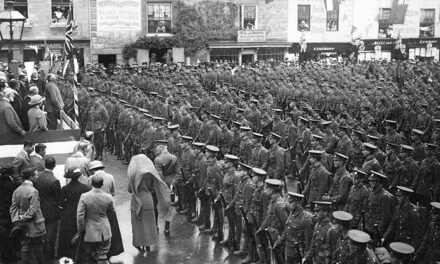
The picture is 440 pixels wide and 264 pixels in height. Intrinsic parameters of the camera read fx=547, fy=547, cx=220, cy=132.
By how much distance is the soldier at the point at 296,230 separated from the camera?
8.49 meters

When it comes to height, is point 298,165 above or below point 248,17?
below

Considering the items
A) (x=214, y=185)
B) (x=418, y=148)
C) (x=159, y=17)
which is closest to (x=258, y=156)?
(x=214, y=185)

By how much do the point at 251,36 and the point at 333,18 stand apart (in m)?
7.35

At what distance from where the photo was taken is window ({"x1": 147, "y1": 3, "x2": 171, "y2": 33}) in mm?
34812

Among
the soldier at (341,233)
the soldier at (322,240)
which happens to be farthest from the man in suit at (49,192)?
the soldier at (341,233)

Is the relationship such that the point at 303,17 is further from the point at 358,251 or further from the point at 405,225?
the point at 358,251

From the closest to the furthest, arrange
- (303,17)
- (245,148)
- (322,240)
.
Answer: (322,240) < (245,148) < (303,17)

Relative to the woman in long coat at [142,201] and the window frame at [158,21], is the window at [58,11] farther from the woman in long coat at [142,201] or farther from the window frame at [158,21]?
the woman in long coat at [142,201]

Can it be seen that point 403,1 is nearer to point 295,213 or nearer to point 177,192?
point 177,192

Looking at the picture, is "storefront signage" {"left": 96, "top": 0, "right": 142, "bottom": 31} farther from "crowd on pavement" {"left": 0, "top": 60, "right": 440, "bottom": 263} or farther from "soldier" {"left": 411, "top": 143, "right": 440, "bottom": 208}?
"soldier" {"left": 411, "top": 143, "right": 440, "bottom": 208}

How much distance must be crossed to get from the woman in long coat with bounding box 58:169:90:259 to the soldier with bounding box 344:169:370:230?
15.2 ft

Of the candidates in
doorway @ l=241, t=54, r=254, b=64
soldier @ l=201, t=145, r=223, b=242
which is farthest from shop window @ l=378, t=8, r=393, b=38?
soldier @ l=201, t=145, r=223, b=242

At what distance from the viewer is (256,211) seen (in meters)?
9.66

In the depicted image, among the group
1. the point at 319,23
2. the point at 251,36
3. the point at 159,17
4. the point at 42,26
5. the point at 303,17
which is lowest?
the point at 251,36
